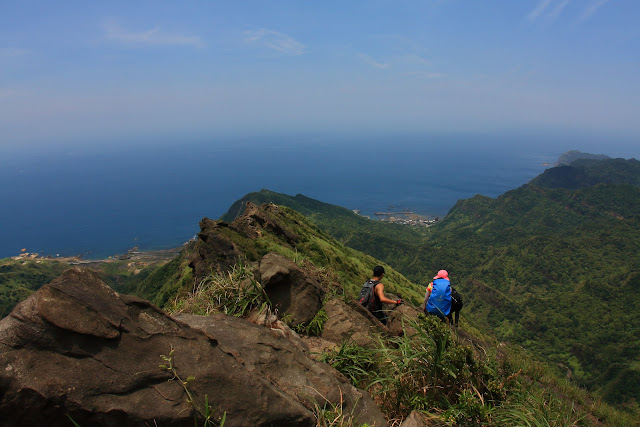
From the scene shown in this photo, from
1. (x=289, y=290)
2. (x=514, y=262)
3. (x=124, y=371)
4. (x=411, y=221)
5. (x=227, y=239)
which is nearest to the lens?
(x=124, y=371)

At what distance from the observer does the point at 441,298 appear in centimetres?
859

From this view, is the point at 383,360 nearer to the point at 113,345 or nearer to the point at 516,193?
the point at 113,345

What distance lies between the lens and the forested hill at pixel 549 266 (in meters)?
51.7

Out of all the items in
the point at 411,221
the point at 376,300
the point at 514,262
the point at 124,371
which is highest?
the point at 124,371

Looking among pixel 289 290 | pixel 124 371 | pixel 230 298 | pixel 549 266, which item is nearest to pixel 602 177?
pixel 549 266

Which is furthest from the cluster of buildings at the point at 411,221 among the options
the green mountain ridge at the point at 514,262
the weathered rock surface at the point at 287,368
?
the weathered rock surface at the point at 287,368

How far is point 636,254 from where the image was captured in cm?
8331

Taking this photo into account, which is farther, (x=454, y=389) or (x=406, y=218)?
(x=406, y=218)

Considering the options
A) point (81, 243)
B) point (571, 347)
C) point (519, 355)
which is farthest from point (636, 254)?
point (81, 243)

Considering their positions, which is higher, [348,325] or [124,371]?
[124,371]

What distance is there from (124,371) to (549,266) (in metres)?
102

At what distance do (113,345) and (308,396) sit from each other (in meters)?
2.41

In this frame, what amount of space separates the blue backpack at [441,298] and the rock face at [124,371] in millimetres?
4632

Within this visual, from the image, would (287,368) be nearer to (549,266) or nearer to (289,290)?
(289,290)
